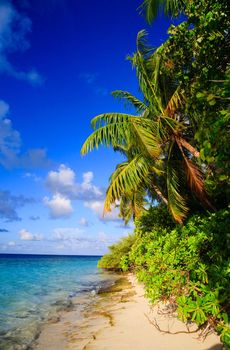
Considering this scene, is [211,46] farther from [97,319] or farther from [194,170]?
[97,319]

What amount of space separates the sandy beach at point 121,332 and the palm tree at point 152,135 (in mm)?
3100

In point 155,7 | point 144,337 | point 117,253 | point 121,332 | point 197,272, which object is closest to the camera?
point 197,272

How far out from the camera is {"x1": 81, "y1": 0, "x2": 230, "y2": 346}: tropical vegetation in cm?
402

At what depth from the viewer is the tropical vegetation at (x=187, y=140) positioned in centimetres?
402

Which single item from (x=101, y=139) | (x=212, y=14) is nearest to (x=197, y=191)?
(x=101, y=139)

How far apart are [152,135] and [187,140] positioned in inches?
60.4

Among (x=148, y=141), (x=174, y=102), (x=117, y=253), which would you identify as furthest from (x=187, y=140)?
(x=117, y=253)

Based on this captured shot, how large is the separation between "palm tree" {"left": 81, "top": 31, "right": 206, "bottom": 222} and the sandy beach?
10.2 ft

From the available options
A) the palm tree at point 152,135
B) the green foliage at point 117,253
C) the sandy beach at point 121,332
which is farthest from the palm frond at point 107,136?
the green foliage at point 117,253

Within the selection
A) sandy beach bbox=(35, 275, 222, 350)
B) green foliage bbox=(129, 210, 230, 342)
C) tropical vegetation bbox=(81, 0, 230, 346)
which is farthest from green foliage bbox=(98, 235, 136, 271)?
green foliage bbox=(129, 210, 230, 342)

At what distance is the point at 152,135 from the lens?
9.90 m

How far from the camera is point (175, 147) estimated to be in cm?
1138

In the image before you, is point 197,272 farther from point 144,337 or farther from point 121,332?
point 121,332

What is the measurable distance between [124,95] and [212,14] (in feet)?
24.9
